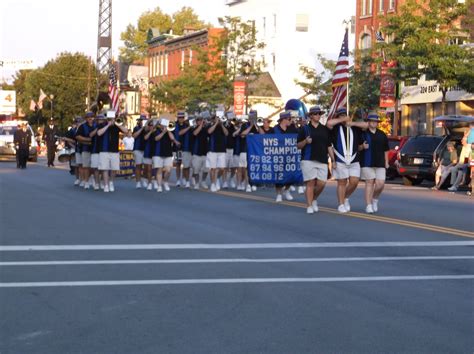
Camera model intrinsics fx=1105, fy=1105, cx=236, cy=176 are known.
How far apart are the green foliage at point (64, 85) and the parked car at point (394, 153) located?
226 ft

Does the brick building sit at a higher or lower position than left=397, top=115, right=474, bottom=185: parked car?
higher

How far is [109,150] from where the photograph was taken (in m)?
26.2

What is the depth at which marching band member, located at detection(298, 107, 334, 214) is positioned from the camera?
63.6 ft

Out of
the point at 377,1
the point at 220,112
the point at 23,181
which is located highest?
the point at 377,1

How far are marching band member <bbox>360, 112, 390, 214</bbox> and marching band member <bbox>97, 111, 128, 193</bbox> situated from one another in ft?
26.8

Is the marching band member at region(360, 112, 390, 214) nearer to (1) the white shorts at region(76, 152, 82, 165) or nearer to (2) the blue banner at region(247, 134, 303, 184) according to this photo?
(2) the blue banner at region(247, 134, 303, 184)

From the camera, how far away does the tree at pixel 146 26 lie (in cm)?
13138

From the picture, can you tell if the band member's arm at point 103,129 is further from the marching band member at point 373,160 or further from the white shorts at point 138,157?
the marching band member at point 373,160

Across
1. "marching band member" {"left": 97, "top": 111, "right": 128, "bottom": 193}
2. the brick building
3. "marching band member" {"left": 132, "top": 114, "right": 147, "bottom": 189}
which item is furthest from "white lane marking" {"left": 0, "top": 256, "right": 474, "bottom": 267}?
the brick building

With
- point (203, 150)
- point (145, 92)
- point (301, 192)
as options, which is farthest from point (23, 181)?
point (145, 92)

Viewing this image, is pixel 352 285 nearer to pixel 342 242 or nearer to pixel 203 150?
pixel 342 242

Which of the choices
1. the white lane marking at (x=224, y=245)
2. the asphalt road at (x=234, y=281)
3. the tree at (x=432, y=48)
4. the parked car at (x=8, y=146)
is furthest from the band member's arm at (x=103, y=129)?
the parked car at (x=8, y=146)

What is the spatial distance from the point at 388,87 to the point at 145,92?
6146cm

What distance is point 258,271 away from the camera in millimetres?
11664
